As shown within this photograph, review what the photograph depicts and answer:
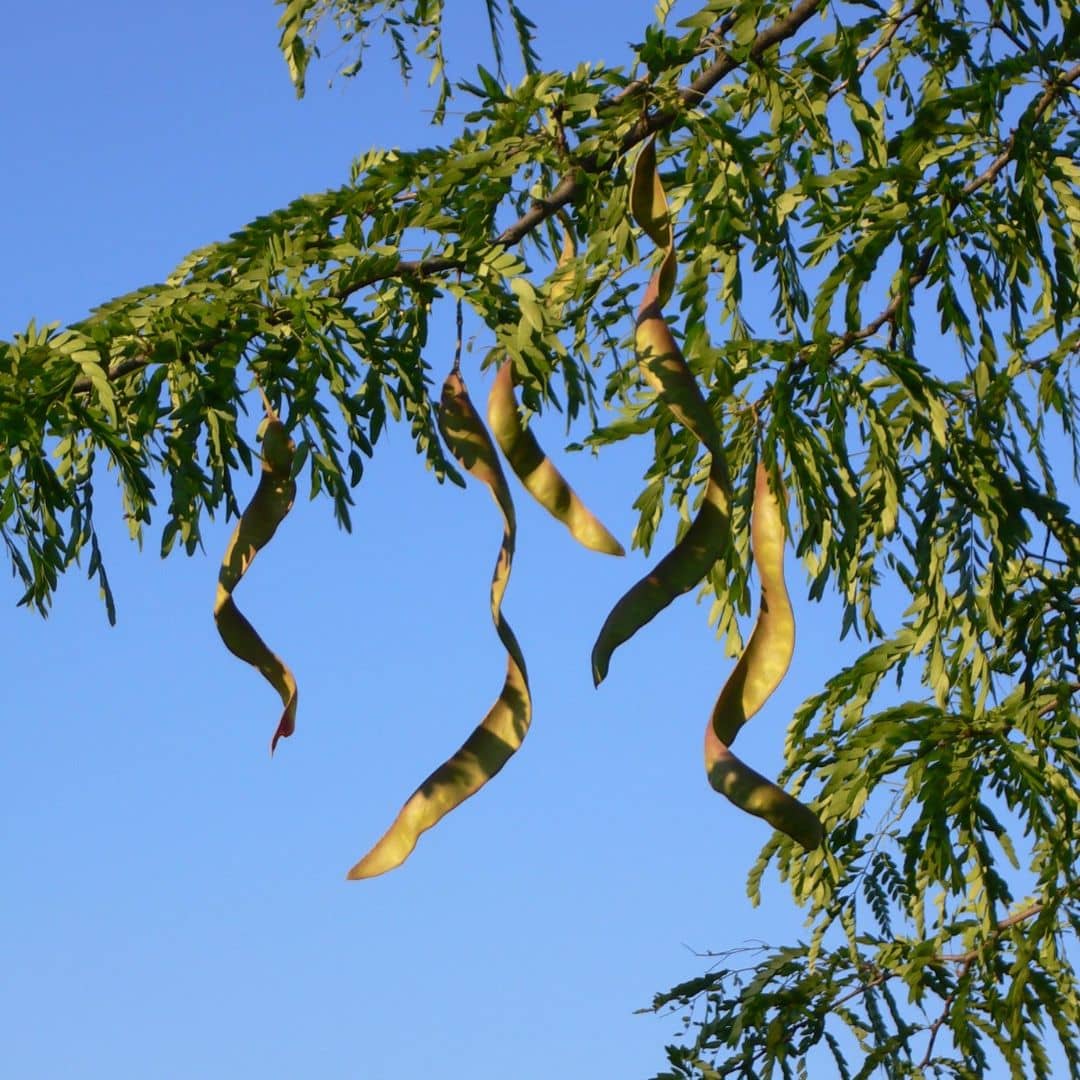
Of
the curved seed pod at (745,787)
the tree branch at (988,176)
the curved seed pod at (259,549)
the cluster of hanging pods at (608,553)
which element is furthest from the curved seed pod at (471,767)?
the tree branch at (988,176)

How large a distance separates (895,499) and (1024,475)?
1.72ft

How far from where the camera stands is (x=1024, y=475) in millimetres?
6059

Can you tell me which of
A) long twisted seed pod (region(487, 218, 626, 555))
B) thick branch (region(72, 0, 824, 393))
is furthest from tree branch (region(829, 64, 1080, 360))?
long twisted seed pod (region(487, 218, 626, 555))

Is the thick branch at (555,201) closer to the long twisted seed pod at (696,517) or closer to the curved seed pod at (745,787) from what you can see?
the long twisted seed pod at (696,517)

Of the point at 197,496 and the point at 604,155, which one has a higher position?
the point at 604,155

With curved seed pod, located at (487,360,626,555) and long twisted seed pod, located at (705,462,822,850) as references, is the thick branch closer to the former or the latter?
curved seed pod, located at (487,360,626,555)

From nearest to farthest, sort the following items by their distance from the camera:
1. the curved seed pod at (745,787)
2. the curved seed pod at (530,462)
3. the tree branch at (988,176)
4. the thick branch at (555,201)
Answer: the curved seed pod at (745,787)
the curved seed pod at (530,462)
the thick branch at (555,201)
the tree branch at (988,176)

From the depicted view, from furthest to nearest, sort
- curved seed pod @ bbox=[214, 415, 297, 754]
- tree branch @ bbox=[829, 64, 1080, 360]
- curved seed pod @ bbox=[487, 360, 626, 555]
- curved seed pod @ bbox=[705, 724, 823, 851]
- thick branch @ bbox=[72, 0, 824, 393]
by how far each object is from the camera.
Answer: tree branch @ bbox=[829, 64, 1080, 360]
thick branch @ bbox=[72, 0, 824, 393]
curved seed pod @ bbox=[487, 360, 626, 555]
curved seed pod @ bbox=[214, 415, 297, 754]
curved seed pod @ bbox=[705, 724, 823, 851]

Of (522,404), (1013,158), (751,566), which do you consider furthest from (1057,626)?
(522,404)

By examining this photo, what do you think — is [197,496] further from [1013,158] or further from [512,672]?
[1013,158]

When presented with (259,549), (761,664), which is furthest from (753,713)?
(259,549)

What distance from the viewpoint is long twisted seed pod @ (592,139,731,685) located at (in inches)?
123

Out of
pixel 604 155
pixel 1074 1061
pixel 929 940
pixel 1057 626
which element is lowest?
pixel 1074 1061

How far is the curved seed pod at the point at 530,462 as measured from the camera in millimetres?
3586
